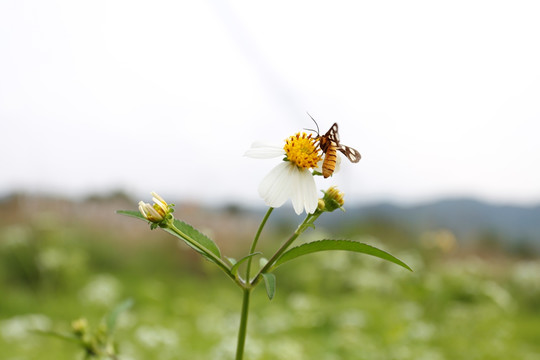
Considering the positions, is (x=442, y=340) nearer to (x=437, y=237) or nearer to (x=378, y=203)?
(x=437, y=237)

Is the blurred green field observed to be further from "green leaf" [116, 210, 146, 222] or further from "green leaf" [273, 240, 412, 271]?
"green leaf" [273, 240, 412, 271]

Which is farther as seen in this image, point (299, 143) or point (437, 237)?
point (437, 237)

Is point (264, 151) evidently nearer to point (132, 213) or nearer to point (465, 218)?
point (132, 213)

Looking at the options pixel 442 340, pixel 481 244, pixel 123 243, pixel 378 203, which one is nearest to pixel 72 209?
pixel 123 243

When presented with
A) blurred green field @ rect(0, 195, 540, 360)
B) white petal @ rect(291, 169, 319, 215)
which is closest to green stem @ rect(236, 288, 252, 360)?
white petal @ rect(291, 169, 319, 215)

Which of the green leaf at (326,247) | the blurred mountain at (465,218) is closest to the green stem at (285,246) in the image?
the green leaf at (326,247)

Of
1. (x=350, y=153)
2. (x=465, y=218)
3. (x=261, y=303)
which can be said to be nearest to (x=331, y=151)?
(x=350, y=153)
